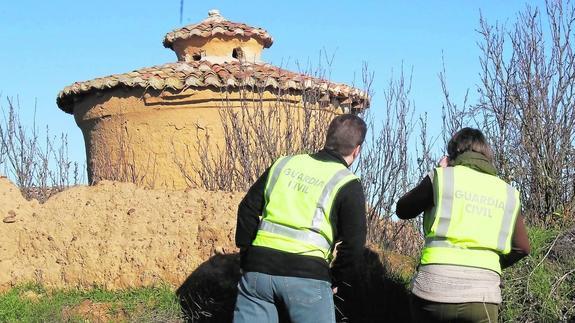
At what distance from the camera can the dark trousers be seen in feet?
13.9

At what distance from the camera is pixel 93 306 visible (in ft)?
22.5

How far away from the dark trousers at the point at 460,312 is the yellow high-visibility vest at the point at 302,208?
0.68 m

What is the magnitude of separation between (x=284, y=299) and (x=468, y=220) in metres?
1.14

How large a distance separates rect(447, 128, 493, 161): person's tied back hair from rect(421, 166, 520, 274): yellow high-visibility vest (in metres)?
0.15

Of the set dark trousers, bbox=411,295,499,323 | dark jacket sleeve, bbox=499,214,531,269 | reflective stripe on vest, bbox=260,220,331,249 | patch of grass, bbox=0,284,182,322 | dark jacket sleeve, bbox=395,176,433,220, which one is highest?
dark jacket sleeve, bbox=395,176,433,220

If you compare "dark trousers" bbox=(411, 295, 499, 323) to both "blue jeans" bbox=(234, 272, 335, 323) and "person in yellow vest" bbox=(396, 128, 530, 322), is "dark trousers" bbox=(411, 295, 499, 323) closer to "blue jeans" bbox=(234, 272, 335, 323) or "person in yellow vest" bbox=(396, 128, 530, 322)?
"person in yellow vest" bbox=(396, 128, 530, 322)

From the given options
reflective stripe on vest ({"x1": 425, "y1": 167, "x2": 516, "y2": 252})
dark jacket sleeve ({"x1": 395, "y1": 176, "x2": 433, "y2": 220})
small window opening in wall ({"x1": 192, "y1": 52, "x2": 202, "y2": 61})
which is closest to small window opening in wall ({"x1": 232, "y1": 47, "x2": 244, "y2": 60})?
small window opening in wall ({"x1": 192, "y1": 52, "x2": 202, "y2": 61})

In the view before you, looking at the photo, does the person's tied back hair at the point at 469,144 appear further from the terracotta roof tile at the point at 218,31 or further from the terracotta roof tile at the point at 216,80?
the terracotta roof tile at the point at 218,31

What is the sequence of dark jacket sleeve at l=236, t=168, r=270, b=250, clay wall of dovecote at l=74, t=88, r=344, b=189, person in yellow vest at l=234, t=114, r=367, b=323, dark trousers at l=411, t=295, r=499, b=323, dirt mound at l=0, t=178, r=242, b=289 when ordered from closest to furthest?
dark trousers at l=411, t=295, r=499, b=323 < person in yellow vest at l=234, t=114, r=367, b=323 < dark jacket sleeve at l=236, t=168, r=270, b=250 < dirt mound at l=0, t=178, r=242, b=289 < clay wall of dovecote at l=74, t=88, r=344, b=189

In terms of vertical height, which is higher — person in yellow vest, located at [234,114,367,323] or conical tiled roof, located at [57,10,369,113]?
conical tiled roof, located at [57,10,369,113]

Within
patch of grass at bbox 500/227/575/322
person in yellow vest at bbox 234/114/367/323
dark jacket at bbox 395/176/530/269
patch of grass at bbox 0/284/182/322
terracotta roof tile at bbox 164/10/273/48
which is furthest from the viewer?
terracotta roof tile at bbox 164/10/273/48

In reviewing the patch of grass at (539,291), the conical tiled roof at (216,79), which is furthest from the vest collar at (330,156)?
the conical tiled roof at (216,79)

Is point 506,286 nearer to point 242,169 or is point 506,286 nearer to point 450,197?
point 450,197

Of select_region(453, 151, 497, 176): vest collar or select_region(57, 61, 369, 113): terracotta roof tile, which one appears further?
select_region(57, 61, 369, 113): terracotta roof tile
